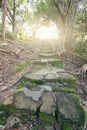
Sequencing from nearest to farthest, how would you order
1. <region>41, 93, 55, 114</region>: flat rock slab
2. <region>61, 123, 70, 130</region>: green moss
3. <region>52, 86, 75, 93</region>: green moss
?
<region>61, 123, 70, 130</region>: green moss, <region>41, 93, 55, 114</region>: flat rock slab, <region>52, 86, 75, 93</region>: green moss

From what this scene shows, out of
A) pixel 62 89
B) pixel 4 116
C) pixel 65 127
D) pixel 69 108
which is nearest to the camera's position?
pixel 65 127

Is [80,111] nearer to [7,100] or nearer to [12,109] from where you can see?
[12,109]

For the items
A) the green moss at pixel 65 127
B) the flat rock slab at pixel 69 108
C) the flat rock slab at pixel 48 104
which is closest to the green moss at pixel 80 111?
the flat rock slab at pixel 69 108

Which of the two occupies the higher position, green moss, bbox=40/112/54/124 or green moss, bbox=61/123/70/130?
green moss, bbox=40/112/54/124

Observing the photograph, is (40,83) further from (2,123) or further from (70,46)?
(70,46)

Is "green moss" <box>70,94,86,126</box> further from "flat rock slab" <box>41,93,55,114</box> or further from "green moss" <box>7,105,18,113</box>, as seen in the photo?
"green moss" <box>7,105,18,113</box>

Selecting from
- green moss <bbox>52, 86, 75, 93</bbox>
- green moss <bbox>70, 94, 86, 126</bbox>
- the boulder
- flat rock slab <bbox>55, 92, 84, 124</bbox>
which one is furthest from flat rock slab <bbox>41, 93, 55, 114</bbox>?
green moss <bbox>70, 94, 86, 126</bbox>

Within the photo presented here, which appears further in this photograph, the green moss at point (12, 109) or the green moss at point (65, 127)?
the green moss at point (12, 109)

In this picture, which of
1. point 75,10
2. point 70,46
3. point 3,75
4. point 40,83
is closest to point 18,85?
point 40,83

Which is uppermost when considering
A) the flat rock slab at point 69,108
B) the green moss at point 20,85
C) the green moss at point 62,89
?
the green moss at point 20,85

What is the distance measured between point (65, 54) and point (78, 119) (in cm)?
404

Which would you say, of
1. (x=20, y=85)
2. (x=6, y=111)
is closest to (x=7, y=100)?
(x=6, y=111)

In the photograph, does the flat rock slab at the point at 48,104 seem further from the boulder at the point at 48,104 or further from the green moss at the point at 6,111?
the green moss at the point at 6,111

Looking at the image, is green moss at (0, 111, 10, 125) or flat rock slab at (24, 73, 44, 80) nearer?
green moss at (0, 111, 10, 125)
